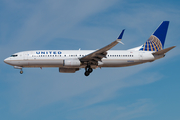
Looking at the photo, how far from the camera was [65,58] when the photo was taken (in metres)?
39.6

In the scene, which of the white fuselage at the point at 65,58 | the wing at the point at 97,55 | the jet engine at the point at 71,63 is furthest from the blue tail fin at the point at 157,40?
the jet engine at the point at 71,63

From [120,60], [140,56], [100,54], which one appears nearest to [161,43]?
[140,56]

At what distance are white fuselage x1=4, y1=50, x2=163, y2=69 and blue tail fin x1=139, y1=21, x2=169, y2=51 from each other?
2.48 metres

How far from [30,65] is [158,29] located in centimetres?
1996

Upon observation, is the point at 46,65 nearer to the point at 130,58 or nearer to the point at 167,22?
the point at 130,58

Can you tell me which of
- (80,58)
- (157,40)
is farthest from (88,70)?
(157,40)

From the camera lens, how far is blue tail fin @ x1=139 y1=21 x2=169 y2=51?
43.5 meters

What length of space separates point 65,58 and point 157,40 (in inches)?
575

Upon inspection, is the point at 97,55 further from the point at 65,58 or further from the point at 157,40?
the point at 157,40

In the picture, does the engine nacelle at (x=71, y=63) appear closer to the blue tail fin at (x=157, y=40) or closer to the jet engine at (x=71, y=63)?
the jet engine at (x=71, y=63)

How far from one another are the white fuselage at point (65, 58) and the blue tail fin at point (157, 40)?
2476mm

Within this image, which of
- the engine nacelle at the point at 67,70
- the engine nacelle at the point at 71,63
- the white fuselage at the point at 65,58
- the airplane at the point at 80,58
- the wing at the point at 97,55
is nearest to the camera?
the wing at the point at 97,55

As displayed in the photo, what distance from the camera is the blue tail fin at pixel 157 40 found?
43.5 m

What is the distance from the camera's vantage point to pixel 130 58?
40.6 metres
